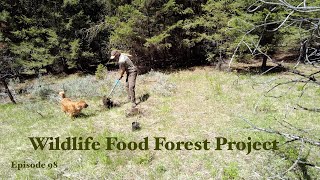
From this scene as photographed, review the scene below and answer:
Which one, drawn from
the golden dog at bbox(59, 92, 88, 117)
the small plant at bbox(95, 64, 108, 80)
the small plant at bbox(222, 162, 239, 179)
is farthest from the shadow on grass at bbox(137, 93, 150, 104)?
the small plant at bbox(95, 64, 108, 80)

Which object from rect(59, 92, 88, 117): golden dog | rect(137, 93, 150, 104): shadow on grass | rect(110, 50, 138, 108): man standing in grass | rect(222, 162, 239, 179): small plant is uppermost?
rect(110, 50, 138, 108): man standing in grass

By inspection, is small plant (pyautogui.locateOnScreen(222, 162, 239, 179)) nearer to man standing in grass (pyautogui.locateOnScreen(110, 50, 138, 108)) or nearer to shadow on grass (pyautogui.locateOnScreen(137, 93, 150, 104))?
man standing in grass (pyautogui.locateOnScreen(110, 50, 138, 108))

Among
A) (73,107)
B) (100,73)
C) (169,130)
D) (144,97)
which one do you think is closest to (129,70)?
(144,97)

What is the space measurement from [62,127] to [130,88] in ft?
8.48

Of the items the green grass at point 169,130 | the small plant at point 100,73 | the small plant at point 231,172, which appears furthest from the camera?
the small plant at point 100,73

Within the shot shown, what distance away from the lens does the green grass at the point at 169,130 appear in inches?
227

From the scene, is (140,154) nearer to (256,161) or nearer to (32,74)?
(256,161)

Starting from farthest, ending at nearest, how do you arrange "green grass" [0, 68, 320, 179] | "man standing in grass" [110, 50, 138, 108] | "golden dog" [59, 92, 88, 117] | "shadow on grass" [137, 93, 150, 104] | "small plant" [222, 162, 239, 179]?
"shadow on grass" [137, 93, 150, 104]
"man standing in grass" [110, 50, 138, 108]
"golden dog" [59, 92, 88, 117]
"green grass" [0, 68, 320, 179]
"small plant" [222, 162, 239, 179]

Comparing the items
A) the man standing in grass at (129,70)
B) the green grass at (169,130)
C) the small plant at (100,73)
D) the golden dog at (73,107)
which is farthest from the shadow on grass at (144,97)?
the small plant at (100,73)

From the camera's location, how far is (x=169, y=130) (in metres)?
7.60

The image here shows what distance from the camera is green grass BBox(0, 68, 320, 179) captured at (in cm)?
575

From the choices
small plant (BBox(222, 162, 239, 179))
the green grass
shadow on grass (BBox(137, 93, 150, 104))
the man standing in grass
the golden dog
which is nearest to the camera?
small plant (BBox(222, 162, 239, 179))

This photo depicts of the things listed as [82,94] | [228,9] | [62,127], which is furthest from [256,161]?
[228,9]

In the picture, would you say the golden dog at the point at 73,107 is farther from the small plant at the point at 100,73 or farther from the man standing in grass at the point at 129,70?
the small plant at the point at 100,73
